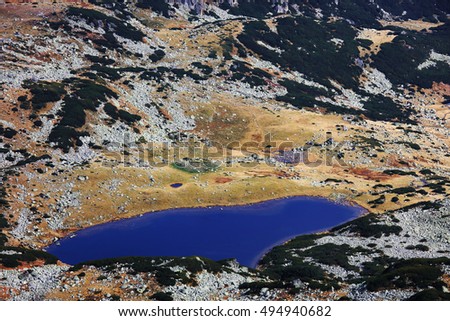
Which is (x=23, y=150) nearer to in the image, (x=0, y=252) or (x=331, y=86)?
(x=0, y=252)

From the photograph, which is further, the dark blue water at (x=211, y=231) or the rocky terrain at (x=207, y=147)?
the dark blue water at (x=211, y=231)

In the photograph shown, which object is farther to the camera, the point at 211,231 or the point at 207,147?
the point at 207,147

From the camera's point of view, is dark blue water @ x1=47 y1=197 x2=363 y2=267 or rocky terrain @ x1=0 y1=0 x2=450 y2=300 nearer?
rocky terrain @ x1=0 y1=0 x2=450 y2=300

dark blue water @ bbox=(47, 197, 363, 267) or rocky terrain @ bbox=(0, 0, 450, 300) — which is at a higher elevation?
rocky terrain @ bbox=(0, 0, 450, 300)

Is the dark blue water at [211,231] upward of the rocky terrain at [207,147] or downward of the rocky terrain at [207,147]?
downward

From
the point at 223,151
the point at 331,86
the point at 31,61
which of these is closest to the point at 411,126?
the point at 331,86
